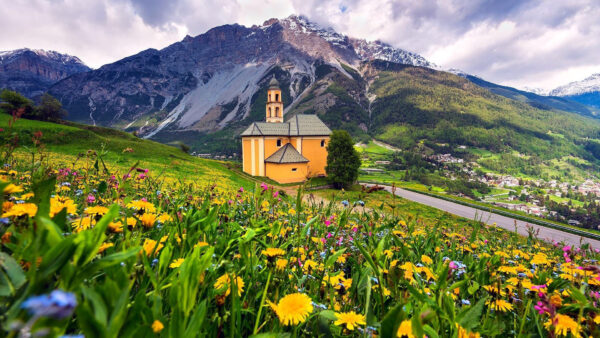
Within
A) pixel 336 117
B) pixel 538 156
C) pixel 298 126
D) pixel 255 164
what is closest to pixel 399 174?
pixel 298 126

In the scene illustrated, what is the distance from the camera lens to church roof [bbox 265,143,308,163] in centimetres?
4146

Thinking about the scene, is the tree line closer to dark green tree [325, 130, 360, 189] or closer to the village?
dark green tree [325, 130, 360, 189]

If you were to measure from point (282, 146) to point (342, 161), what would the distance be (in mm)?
10672

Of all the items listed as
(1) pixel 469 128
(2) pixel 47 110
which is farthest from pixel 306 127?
(1) pixel 469 128

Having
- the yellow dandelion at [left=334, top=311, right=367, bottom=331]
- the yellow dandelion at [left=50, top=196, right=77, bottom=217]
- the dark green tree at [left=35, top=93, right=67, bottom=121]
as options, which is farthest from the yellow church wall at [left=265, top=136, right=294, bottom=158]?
the yellow dandelion at [left=334, top=311, right=367, bottom=331]

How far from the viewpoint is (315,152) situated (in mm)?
47750

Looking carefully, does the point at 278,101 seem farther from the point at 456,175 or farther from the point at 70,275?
the point at 456,175

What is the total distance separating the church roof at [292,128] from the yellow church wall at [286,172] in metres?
6.49

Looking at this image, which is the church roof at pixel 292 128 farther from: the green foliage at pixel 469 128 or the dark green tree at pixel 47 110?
the green foliage at pixel 469 128

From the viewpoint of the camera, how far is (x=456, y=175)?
11456cm

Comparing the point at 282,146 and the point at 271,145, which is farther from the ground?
the point at 271,145

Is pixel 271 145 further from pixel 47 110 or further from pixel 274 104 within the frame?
pixel 47 110

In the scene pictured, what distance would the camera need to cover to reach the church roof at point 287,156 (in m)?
41.5

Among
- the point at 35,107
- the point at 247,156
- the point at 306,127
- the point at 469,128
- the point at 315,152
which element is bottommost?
the point at 247,156
